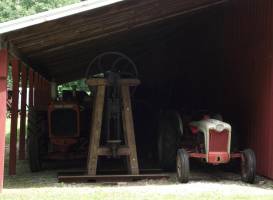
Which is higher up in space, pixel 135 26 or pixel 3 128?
pixel 135 26

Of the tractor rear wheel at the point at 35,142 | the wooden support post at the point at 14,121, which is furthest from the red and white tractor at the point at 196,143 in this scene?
the wooden support post at the point at 14,121

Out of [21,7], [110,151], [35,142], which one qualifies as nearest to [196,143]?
[110,151]

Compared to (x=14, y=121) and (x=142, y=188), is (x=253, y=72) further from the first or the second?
(x=14, y=121)

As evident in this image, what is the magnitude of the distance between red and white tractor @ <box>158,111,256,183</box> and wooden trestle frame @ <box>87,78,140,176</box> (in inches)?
34.3

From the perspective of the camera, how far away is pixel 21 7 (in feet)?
131

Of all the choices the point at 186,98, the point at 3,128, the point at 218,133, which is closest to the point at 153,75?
the point at 186,98

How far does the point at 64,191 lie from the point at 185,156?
224 centimetres

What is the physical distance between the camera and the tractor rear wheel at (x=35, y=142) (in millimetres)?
11102

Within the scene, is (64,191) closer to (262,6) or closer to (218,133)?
(218,133)

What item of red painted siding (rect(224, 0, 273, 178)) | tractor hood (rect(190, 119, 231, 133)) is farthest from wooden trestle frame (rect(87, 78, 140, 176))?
red painted siding (rect(224, 0, 273, 178))

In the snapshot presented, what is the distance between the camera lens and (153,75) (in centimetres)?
1839

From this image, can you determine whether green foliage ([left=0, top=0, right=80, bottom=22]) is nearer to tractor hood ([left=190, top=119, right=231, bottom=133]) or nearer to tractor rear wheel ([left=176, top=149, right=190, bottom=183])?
tractor hood ([left=190, top=119, right=231, bottom=133])

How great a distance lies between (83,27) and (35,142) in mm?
2830

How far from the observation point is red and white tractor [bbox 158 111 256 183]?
9633mm
